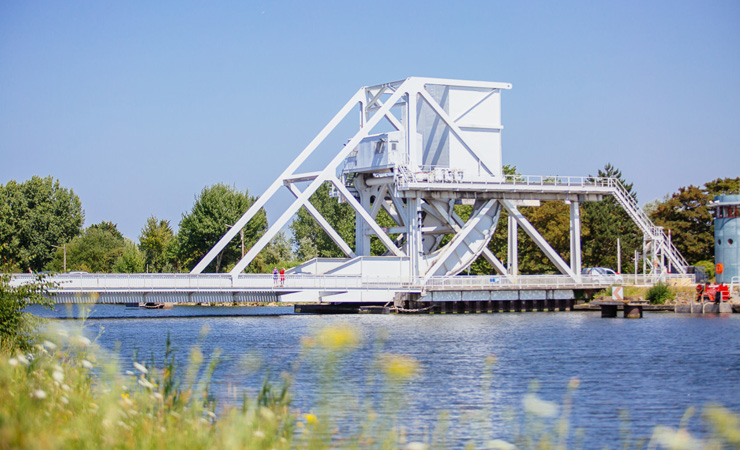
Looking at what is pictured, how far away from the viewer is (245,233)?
9100cm

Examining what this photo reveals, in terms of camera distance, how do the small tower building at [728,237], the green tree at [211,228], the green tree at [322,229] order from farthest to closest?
the green tree at [322,229] < the green tree at [211,228] < the small tower building at [728,237]

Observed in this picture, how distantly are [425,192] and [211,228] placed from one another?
3769 centimetres

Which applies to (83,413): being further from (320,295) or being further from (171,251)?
(171,251)

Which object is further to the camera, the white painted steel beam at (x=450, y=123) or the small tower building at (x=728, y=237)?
the small tower building at (x=728, y=237)

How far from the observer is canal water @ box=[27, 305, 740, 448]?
19.4 meters

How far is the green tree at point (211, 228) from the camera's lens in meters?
89.5

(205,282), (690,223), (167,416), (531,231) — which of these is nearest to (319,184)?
(205,282)

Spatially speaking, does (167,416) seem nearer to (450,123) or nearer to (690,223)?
(450,123)

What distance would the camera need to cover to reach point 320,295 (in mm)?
53344

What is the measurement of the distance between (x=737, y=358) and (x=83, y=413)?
2533cm

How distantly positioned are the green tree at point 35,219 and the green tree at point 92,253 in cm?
115

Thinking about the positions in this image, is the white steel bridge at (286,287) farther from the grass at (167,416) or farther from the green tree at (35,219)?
the green tree at (35,219)

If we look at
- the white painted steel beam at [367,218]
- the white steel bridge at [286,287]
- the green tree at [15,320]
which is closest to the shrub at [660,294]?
the white steel bridge at [286,287]

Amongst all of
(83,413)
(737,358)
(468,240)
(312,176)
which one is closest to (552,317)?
(468,240)
